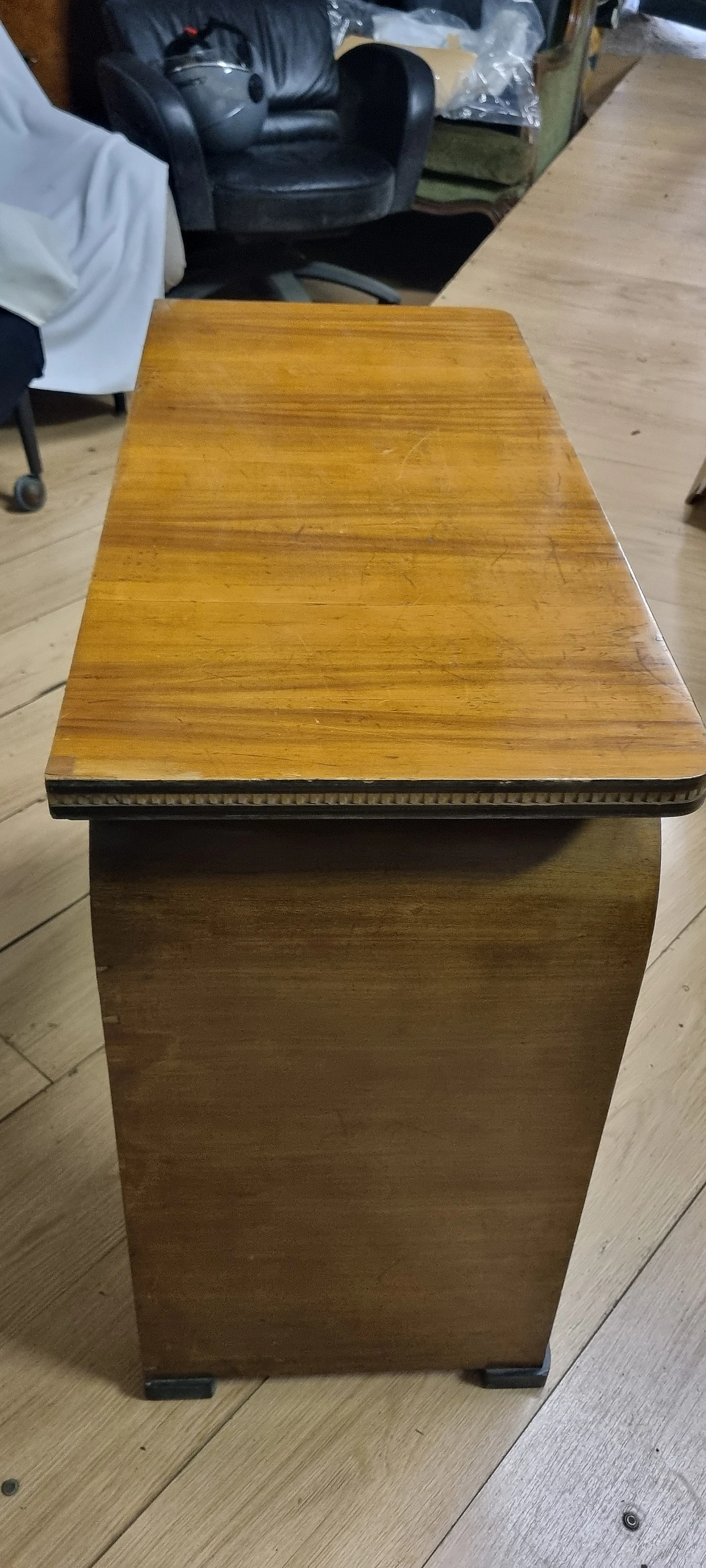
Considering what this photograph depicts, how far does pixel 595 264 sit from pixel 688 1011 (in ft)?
5.81

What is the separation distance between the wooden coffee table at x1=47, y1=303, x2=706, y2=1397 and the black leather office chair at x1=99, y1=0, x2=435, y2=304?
4.87 feet

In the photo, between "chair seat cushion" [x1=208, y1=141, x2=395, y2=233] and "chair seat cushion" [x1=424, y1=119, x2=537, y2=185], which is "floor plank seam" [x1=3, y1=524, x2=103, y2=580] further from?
"chair seat cushion" [x1=424, y1=119, x2=537, y2=185]

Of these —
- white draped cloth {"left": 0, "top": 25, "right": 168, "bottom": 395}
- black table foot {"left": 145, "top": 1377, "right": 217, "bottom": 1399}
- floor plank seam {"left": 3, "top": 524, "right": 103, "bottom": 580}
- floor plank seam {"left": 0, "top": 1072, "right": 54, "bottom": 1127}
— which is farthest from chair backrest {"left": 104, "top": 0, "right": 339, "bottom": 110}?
black table foot {"left": 145, "top": 1377, "right": 217, "bottom": 1399}

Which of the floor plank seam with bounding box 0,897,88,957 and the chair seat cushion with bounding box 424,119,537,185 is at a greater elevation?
the chair seat cushion with bounding box 424,119,537,185

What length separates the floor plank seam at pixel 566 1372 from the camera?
761mm

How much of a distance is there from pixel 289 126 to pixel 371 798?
244cm

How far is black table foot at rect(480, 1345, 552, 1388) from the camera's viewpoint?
827 millimetres

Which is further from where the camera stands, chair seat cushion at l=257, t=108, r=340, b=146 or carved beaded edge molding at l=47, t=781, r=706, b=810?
chair seat cushion at l=257, t=108, r=340, b=146

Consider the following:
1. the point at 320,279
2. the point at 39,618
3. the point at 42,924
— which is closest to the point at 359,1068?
the point at 42,924

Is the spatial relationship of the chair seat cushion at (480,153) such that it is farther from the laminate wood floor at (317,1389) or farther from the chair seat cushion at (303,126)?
the laminate wood floor at (317,1389)

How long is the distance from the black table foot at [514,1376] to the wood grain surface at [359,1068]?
0.02 metres

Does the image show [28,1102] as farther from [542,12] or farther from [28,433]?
[542,12]

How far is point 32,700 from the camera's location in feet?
4.70

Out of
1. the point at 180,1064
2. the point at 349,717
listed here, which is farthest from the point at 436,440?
the point at 180,1064
